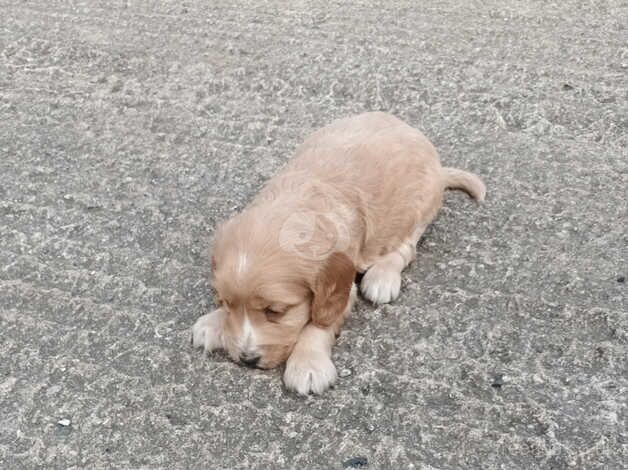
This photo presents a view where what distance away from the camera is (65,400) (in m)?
2.97

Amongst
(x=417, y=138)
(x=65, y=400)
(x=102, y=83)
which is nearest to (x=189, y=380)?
(x=65, y=400)

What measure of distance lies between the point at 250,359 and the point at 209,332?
0.83 feet

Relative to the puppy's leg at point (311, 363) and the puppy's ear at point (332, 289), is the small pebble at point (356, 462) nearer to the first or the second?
the puppy's leg at point (311, 363)

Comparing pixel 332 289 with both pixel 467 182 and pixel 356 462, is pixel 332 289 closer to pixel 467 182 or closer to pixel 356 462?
pixel 356 462

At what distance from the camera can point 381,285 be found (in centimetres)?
335

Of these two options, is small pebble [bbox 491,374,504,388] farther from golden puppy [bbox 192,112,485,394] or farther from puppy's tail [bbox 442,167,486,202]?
puppy's tail [bbox 442,167,486,202]

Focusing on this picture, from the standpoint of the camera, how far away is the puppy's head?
9.18 ft

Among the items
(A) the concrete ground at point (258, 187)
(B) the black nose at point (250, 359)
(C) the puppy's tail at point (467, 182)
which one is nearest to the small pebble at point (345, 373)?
(A) the concrete ground at point (258, 187)

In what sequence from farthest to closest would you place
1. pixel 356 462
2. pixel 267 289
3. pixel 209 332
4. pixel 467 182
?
pixel 467 182, pixel 209 332, pixel 267 289, pixel 356 462

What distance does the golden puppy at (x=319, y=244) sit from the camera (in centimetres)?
284

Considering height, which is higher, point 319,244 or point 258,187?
point 319,244

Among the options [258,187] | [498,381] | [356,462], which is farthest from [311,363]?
[258,187]

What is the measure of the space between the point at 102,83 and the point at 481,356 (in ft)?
10.3

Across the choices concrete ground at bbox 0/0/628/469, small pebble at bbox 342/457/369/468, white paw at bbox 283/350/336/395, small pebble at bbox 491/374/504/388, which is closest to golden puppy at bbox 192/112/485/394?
white paw at bbox 283/350/336/395
